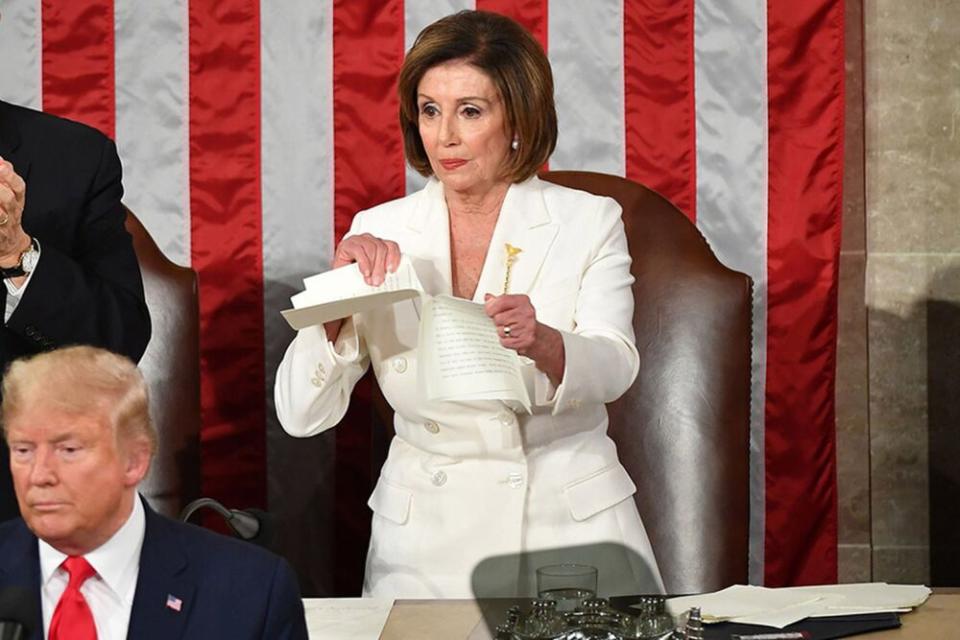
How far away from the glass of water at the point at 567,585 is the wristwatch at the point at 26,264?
894 millimetres

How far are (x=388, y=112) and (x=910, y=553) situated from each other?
1909 mm

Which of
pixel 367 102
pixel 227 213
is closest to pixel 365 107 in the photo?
pixel 367 102

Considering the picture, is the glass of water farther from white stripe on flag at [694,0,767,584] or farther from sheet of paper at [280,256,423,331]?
white stripe on flag at [694,0,767,584]

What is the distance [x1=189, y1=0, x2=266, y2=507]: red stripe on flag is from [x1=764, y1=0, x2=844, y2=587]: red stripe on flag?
140cm

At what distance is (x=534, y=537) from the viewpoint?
2994mm

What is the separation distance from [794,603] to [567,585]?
416mm

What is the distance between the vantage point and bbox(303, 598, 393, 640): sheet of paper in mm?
2477

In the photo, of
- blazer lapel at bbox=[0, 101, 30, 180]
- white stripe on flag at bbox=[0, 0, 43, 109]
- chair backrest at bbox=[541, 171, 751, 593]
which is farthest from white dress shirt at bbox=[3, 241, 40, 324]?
white stripe on flag at bbox=[0, 0, 43, 109]

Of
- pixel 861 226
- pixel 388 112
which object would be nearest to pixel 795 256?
pixel 861 226

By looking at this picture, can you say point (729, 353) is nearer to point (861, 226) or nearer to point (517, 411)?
point (861, 226)

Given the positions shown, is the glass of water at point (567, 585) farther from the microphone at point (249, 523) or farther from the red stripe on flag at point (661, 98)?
the red stripe on flag at point (661, 98)

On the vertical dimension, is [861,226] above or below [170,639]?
above

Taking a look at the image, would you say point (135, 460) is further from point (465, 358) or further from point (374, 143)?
point (374, 143)

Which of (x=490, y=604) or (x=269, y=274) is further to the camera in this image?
(x=269, y=274)
